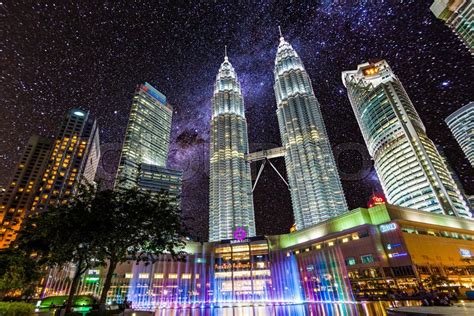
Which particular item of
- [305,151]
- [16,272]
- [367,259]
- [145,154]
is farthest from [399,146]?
[145,154]

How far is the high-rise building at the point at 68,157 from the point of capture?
11069 cm

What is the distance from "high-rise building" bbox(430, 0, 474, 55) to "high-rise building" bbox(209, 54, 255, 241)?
111 meters

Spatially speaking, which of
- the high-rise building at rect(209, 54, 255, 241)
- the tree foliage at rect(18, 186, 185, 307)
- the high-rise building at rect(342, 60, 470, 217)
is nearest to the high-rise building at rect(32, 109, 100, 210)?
the high-rise building at rect(209, 54, 255, 241)

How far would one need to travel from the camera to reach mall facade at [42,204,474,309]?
58.4 metres

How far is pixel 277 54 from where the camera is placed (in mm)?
191875

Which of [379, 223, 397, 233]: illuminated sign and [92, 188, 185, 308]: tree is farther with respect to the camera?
[379, 223, 397, 233]: illuminated sign

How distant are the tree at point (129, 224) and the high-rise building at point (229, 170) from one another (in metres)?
118

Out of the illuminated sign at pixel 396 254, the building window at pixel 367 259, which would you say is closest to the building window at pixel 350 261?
the building window at pixel 367 259

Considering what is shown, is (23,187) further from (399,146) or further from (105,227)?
(399,146)

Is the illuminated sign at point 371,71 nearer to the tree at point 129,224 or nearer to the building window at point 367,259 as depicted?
the building window at point 367,259

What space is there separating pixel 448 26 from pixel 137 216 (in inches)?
5030

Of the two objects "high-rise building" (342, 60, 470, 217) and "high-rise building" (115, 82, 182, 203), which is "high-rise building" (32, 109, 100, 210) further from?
"high-rise building" (342, 60, 470, 217)

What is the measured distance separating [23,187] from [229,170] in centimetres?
10157

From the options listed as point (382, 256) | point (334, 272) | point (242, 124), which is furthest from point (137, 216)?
point (242, 124)
